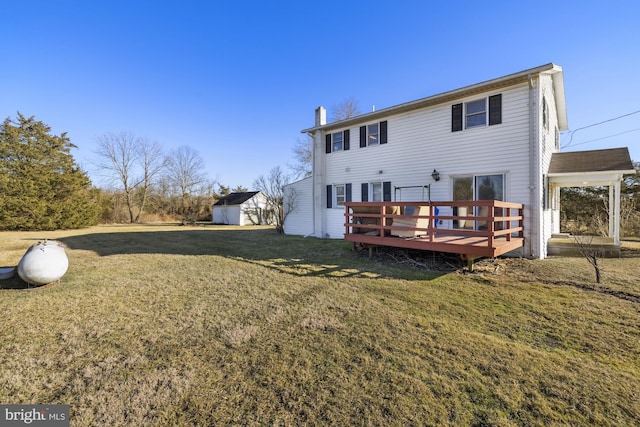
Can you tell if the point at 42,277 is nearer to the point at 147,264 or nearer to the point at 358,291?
the point at 147,264

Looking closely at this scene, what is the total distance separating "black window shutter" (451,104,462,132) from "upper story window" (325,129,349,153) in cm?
441

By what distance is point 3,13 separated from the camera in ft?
26.2

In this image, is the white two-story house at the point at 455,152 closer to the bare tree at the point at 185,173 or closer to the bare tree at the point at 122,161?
the bare tree at the point at 185,173

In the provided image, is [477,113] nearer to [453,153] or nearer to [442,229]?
[453,153]

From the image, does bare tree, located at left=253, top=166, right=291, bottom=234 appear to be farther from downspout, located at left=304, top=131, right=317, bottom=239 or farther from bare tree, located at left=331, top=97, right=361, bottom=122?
bare tree, located at left=331, top=97, right=361, bottom=122

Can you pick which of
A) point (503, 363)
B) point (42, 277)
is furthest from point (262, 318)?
point (42, 277)

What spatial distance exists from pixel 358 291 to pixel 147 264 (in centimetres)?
579

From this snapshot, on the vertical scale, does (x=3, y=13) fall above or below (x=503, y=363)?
above

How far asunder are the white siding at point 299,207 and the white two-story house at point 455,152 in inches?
22.0

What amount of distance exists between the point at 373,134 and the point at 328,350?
972 cm

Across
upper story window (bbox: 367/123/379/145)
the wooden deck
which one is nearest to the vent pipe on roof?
upper story window (bbox: 367/123/379/145)

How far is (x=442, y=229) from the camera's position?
6215mm

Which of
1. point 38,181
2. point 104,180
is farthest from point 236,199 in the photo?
point 104,180

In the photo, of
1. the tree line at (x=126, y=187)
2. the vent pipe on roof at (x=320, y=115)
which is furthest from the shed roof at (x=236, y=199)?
the vent pipe on roof at (x=320, y=115)
